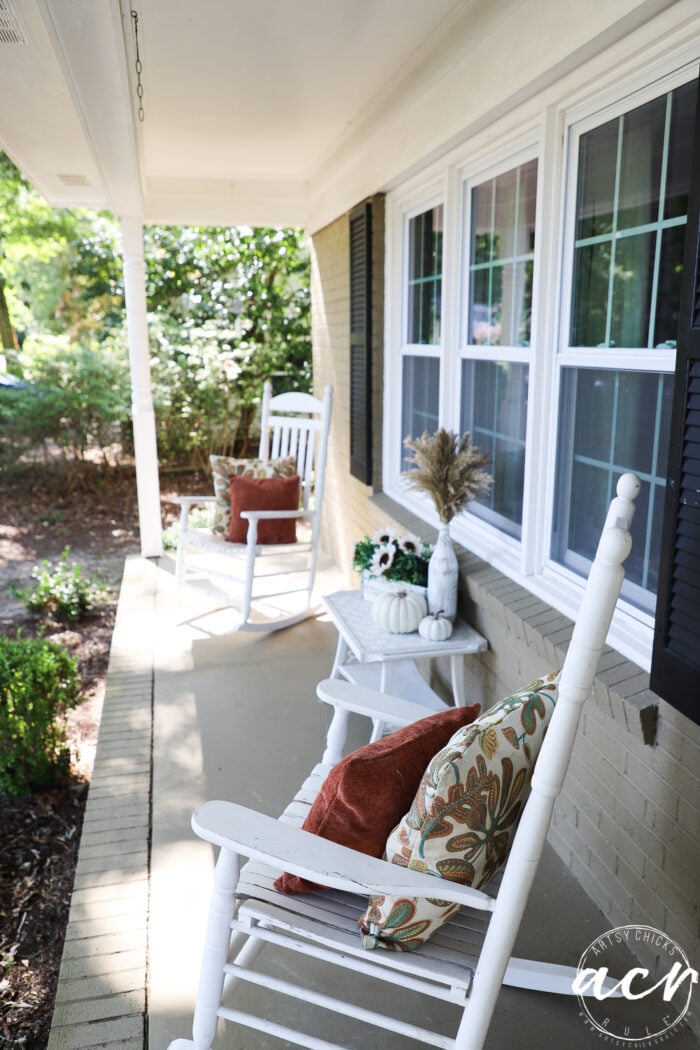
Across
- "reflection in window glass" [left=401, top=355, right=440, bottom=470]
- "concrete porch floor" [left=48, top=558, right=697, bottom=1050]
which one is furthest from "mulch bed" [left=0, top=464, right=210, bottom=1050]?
"reflection in window glass" [left=401, top=355, right=440, bottom=470]

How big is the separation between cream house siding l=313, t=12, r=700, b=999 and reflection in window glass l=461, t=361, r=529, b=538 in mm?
212

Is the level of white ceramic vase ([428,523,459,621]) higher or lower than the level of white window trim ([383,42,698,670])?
lower

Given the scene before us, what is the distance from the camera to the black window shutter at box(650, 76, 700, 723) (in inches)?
61.4

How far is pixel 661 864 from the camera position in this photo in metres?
1.86

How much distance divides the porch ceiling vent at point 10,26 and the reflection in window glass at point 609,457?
1.71 meters

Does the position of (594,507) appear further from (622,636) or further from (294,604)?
(294,604)

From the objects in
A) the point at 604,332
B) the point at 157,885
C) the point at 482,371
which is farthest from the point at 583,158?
the point at 157,885

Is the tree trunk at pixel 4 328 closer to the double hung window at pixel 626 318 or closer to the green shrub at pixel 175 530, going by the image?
the green shrub at pixel 175 530

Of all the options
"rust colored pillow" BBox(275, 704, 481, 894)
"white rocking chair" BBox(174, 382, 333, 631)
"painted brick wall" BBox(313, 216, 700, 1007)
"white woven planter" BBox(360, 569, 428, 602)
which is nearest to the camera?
"rust colored pillow" BBox(275, 704, 481, 894)

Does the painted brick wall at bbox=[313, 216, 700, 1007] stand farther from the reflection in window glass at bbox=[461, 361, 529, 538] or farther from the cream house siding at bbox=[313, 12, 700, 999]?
the reflection in window glass at bbox=[461, 361, 529, 538]

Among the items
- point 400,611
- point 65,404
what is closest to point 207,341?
point 65,404

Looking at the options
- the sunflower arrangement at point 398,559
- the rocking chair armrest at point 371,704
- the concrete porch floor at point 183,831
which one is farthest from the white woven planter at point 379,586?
the rocking chair armrest at point 371,704

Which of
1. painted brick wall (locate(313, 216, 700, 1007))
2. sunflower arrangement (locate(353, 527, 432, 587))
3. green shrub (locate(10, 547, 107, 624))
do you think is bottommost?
green shrub (locate(10, 547, 107, 624))

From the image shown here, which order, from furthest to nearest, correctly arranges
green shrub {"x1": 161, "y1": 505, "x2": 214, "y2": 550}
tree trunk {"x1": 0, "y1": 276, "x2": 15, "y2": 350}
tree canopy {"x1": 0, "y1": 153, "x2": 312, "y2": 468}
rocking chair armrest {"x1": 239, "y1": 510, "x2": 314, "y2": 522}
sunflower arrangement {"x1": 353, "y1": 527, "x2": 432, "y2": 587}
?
tree trunk {"x1": 0, "y1": 276, "x2": 15, "y2": 350}
tree canopy {"x1": 0, "y1": 153, "x2": 312, "y2": 468}
green shrub {"x1": 161, "y1": 505, "x2": 214, "y2": 550}
rocking chair armrest {"x1": 239, "y1": 510, "x2": 314, "y2": 522}
sunflower arrangement {"x1": 353, "y1": 527, "x2": 432, "y2": 587}
